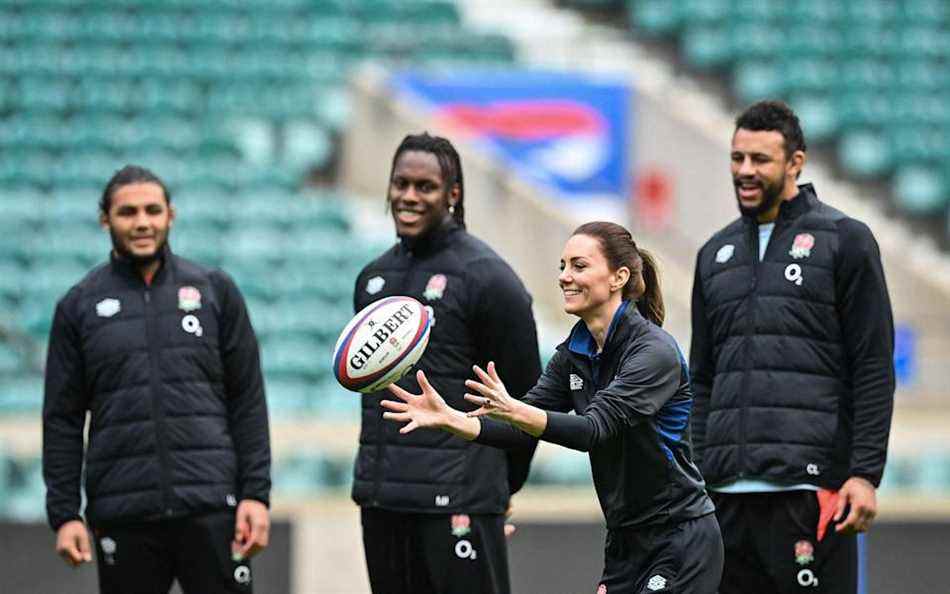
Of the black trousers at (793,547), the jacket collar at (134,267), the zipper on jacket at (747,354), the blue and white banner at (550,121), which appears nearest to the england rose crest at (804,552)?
the black trousers at (793,547)

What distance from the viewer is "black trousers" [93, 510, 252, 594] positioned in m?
6.12

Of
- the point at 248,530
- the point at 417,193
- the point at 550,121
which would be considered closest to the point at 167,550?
the point at 248,530

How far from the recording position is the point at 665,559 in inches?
202

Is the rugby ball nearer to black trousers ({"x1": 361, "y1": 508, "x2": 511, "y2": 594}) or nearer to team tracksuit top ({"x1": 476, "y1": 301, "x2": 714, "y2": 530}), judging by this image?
team tracksuit top ({"x1": 476, "y1": 301, "x2": 714, "y2": 530})

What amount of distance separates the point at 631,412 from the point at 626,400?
0.04m

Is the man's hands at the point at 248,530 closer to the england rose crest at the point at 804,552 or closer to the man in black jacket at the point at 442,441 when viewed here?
the man in black jacket at the point at 442,441

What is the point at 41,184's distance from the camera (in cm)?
1462

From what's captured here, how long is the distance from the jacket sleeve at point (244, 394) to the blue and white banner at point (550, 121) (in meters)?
9.31

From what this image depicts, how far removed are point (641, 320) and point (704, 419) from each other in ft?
3.28

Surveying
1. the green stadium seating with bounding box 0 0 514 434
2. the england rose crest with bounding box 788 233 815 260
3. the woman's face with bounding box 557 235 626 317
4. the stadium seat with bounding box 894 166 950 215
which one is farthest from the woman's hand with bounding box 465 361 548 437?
the stadium seat with bounding box 894 166 950 215

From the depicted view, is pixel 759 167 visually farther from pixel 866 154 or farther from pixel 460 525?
pixel 866 154

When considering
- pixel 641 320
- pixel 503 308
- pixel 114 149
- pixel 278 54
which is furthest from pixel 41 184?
pixel 641 320

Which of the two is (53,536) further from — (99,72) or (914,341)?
(99,72)

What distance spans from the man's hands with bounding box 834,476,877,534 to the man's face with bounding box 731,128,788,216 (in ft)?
3.12
